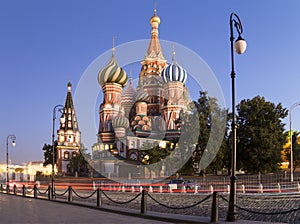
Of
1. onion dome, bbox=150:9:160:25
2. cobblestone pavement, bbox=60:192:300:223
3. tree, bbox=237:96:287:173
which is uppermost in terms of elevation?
onion dome, bbox=150:9:160:25

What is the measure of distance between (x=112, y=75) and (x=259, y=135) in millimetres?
40579

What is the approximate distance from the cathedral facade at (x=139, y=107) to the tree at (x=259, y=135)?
853 inches

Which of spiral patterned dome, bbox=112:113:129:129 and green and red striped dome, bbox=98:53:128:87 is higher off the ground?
green and red striped dome, bbox=98:53:128:87

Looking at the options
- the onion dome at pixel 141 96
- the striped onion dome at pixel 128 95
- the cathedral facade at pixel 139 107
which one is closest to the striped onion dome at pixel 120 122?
the cathedral facade at pixel 139 107

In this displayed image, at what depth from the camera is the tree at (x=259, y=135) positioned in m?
37.3

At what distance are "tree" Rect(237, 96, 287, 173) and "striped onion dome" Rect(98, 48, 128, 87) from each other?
3579 centimetres

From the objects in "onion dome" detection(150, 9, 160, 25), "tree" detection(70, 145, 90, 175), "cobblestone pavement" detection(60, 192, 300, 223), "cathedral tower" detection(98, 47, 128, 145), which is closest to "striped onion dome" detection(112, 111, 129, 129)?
"cathedral tower" detection(98, 47, 128, 145)

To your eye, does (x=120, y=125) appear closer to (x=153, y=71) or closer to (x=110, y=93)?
(x=110, y=93)

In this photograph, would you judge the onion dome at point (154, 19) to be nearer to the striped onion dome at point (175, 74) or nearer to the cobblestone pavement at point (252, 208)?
the striped onion dome at point (175, 74)

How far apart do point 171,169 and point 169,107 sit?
2823 centimetres

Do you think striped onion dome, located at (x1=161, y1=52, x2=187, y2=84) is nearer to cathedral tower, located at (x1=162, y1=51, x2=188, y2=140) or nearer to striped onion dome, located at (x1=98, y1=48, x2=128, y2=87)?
cathedral tower, located at (x1=162, y1=51, x2=188, y2=140)

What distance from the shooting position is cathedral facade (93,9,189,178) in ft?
207

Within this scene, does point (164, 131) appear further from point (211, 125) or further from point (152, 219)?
point (152, 219)

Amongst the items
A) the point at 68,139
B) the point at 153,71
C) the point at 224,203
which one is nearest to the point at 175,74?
the point at 153,71
